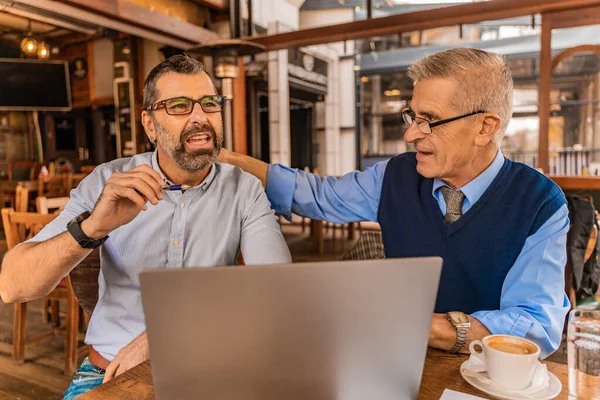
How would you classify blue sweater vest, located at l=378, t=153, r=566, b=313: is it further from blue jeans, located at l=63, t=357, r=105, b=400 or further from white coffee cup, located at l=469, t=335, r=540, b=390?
blue jeans, located at l=63, t=357, r=105, b=400

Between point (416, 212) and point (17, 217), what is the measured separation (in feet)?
7.73

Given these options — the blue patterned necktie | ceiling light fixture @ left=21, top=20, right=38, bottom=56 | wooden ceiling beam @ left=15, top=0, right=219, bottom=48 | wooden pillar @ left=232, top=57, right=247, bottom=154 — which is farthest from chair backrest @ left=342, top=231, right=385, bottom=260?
ceiling light fixture @ left=21, top=20, right=38, bottom=56

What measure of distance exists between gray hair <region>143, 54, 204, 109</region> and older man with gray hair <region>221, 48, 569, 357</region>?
0.68m

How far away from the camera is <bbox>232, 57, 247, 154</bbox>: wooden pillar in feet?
20.4

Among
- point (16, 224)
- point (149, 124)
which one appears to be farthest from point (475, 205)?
point (16, 224)

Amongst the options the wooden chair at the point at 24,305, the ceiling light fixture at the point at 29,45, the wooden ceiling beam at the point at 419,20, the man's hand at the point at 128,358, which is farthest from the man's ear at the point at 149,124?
the ceiling light fixture at the point at 29,45

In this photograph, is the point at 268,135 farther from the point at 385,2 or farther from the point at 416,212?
the point at 416,212

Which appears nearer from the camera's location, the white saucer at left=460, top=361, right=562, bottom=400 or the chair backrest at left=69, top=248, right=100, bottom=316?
the white saucer at left=460, top=361, right=562, bottom=400

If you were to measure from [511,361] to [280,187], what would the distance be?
1.05 meters

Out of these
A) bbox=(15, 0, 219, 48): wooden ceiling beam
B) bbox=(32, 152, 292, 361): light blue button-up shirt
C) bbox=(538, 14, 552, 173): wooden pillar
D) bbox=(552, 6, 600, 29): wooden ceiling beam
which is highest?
bbox=(15, 0, 219, 48): wooden ceiling beam

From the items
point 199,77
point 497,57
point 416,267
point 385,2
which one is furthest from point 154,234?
point 385,2

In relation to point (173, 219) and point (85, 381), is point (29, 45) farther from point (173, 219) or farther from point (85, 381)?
point (85, 381)

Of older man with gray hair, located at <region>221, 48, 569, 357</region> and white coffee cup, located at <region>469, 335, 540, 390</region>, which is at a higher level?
older man with gray hair, located at <region>221, 48, 569, 357</region>

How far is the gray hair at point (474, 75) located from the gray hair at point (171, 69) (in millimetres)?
683
